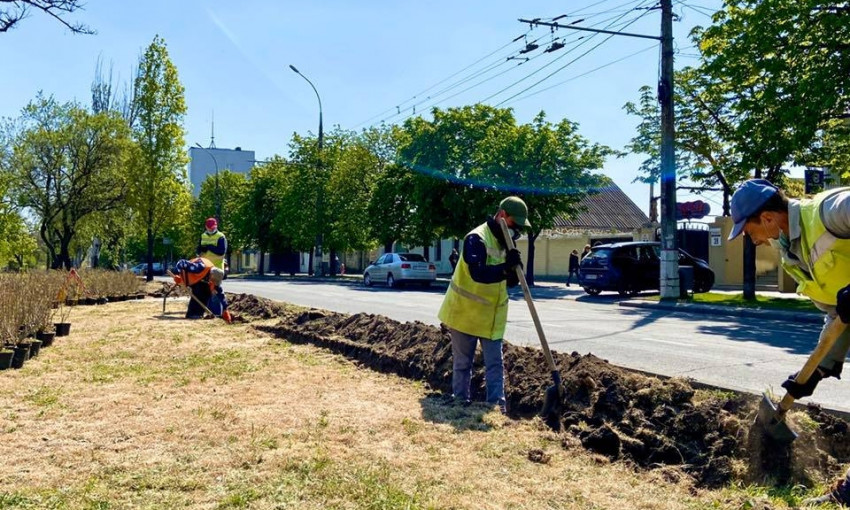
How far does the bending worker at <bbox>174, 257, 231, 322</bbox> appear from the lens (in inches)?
452

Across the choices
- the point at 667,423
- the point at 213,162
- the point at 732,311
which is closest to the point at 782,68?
the point at 732,311

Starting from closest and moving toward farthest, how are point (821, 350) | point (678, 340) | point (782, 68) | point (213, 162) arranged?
point (821, 350), point (678, 340), point (782, 68), point (213, 162)

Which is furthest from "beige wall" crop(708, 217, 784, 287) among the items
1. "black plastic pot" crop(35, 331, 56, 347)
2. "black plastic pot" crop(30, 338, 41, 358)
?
"black plastic pot" crop(30, 338, 41, 358)

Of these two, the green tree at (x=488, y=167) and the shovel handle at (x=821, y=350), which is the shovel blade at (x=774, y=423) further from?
the green tree at (x=488, y=167)

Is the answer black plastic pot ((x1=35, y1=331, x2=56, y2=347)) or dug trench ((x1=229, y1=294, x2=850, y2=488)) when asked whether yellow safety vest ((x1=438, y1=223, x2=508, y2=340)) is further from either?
black plastic pot ((x1=35, y1=331, x2=56, y2=347))

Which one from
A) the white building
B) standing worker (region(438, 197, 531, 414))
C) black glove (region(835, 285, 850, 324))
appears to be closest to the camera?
black glove (region(835, 285, 850, 324))

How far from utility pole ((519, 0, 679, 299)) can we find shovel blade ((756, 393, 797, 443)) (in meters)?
14.6

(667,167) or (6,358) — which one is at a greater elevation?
(667,167)

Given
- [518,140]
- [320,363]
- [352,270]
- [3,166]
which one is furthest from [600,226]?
[320,363]

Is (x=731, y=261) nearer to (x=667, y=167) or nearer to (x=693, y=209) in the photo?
(x=693, y=209)

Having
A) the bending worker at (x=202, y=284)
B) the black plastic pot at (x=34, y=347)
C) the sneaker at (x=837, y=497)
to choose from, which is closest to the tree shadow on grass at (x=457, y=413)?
the sneaker at (x=837, y=497)

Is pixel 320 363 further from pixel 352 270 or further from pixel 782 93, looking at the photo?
pixel 352 270

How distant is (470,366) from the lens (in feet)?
18.0

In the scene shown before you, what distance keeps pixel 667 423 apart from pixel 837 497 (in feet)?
3.57
